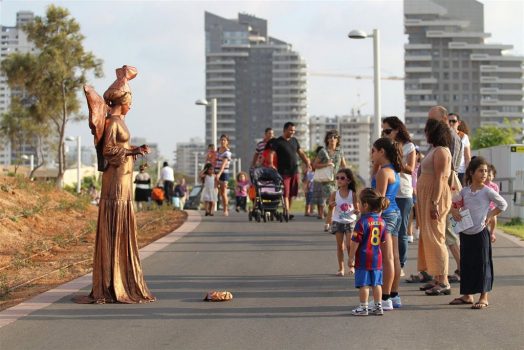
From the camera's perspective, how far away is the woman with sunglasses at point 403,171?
11.0 m

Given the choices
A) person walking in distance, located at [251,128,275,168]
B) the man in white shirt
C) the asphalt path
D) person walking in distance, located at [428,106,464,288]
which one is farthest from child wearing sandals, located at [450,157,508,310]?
the man in white shirt

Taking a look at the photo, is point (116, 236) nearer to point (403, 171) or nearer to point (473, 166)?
point (403, 171)

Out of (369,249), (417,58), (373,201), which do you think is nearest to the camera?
(369,249)

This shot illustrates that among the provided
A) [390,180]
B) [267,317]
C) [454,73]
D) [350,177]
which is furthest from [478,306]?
[454,73]

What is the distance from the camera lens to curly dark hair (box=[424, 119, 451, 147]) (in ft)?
33.6

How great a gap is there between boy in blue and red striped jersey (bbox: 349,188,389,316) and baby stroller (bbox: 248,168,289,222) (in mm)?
10984

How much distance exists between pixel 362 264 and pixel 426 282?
2485 mm

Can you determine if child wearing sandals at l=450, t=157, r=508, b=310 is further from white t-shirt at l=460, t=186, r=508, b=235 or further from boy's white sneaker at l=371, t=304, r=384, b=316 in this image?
boy's white sneaker at l=371, t=304, r=384, b=316

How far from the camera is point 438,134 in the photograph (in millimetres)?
Answer: 10242

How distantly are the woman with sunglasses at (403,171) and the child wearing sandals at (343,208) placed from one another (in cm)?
70

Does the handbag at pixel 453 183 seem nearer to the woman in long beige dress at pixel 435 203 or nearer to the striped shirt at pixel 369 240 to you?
the woman in long beige dress at pixel 435 203

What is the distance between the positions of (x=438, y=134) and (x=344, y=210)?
7.28 ft

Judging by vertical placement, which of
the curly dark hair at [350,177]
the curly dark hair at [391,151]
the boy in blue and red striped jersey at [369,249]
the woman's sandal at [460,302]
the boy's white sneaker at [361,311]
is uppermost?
the curly dark hair at [391,151]

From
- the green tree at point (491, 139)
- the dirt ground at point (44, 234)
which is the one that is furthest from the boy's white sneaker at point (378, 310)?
the green tree at point (491, 139)
